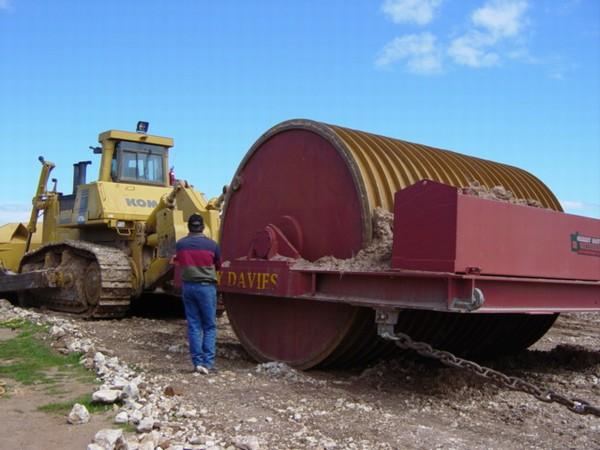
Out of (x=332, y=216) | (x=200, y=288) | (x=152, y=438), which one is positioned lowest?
(x=152, y=438)

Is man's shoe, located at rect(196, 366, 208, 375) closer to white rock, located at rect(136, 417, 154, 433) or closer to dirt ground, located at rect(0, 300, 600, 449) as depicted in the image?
dirt ground, located at rect(0, 300, 600, 449)

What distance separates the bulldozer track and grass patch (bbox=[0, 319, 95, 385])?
7.98 ft

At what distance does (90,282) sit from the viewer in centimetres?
1215

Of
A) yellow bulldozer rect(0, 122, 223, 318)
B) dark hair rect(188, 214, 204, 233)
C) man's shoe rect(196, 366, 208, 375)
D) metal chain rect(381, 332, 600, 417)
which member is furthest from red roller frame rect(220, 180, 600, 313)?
yellow bulldozer rect(0, 122, 223, 318)

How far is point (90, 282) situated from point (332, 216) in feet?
22.2

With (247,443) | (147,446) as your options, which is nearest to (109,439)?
(147,446)

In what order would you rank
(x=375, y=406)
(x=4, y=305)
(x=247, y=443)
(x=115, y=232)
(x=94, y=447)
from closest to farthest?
1. (x=94, y=447)
2. (x=247, y=443)
3. (x=375, y=406)
4. (x=115, y=232)
5. (x=4, y=305)

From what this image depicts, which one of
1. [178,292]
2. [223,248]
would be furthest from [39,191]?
[223,248]

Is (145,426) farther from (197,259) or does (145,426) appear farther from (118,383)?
(197,259)

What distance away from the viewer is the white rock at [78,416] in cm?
496

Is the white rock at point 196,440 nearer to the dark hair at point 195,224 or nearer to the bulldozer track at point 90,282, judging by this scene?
the dark hair at point 195,224

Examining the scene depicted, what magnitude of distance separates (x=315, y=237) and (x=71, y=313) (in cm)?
711

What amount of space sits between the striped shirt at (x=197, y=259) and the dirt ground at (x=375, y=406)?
907 mm

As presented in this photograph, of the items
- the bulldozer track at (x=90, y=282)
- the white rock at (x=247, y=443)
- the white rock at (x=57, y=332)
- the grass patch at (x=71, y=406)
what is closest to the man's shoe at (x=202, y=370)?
the grass patch at (x=71, y=406)
